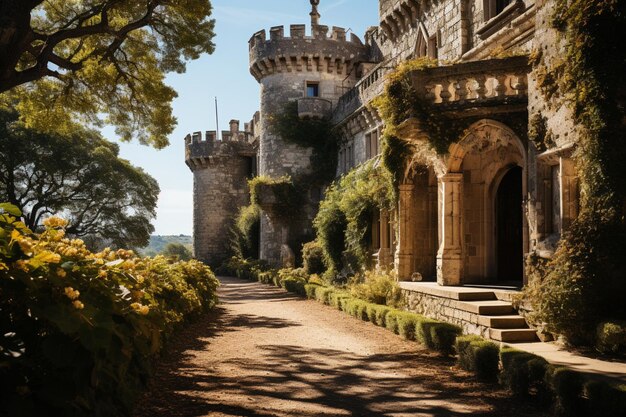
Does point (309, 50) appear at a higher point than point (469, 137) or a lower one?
higher

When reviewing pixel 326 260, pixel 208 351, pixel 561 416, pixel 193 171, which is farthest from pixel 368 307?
pixel 193 171

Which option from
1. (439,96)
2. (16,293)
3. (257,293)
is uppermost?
(439,96)

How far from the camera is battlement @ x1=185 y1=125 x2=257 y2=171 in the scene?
39875 millimetres

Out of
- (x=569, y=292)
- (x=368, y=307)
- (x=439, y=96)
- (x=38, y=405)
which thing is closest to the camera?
(x=38, y=405)

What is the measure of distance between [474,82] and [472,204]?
317 centimetres

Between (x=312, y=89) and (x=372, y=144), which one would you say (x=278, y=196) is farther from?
(x=372, y=144)

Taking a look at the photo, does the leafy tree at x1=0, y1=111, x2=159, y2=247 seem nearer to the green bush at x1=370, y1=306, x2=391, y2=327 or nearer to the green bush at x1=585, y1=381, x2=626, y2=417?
the green bush at x1=370, y1=306, x2=391, y2=327

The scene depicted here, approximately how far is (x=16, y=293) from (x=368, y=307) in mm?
10855

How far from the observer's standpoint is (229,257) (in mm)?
39875

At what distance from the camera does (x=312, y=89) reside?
A: 29766 mm

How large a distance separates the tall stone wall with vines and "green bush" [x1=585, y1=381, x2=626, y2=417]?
2589 mm

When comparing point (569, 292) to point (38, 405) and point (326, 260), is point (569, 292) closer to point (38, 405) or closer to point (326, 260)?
point (38, 405)

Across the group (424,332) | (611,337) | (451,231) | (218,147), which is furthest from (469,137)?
(218,147)

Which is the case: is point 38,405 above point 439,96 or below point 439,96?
below
